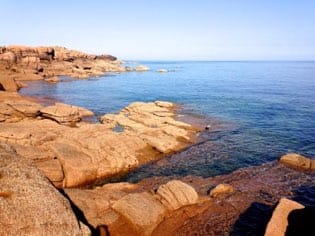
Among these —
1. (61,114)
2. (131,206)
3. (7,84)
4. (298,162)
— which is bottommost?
(298,162)

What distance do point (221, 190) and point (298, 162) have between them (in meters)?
9.71

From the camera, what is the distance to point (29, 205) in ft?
37.5

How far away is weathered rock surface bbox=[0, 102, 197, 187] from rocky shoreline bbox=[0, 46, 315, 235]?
8 cm

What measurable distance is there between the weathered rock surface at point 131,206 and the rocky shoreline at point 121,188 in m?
0.06

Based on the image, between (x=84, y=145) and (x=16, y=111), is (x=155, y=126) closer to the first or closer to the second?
(x=84, y=145)

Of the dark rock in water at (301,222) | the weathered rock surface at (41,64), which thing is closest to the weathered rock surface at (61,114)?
the dark rock in water at (301,222)

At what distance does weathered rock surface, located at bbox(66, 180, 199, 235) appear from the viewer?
17344 mm

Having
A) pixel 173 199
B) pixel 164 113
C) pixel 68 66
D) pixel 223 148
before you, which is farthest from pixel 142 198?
pixel 68 66

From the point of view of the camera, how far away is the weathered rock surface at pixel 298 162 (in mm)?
27797

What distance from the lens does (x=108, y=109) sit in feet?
176

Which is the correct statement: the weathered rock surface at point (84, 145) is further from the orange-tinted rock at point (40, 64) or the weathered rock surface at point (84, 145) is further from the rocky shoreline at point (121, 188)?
→ the orange-tinted rock at point (40, 64)

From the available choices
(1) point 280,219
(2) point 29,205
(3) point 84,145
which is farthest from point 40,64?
(1) point 280,219

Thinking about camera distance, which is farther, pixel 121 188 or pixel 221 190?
pixel 221 190

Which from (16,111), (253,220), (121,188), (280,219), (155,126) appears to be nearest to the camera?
(280,219)
